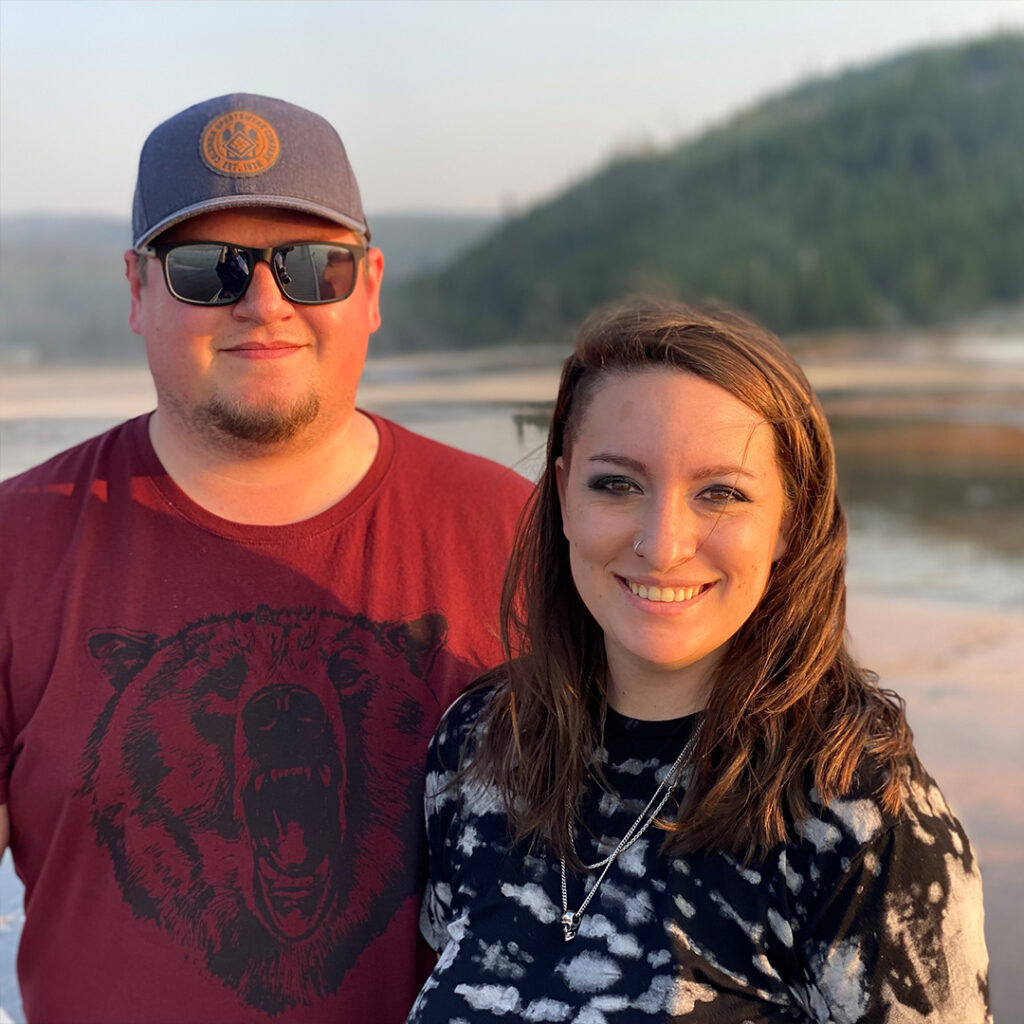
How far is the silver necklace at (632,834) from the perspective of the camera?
1.21 metres

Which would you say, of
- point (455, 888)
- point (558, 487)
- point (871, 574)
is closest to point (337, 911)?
point (455, 888)

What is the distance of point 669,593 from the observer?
1.22 meters

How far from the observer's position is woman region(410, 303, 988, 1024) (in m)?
1.05

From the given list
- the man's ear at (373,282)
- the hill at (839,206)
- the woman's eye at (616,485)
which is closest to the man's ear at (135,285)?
the man's ear at (373,282)

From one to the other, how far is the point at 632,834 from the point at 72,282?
3334 mm

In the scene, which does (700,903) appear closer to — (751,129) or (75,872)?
(75,872)

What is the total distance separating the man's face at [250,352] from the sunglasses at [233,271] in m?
0.01

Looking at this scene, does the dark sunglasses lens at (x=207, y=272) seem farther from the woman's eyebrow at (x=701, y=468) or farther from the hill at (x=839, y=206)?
the hill at (x=839, y=206)

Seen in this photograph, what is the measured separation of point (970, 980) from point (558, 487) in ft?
2.49

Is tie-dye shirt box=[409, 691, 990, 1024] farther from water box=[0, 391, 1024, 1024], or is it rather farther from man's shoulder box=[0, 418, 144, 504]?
water box=[0, 391, 1024, 1024]

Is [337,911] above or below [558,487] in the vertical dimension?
below

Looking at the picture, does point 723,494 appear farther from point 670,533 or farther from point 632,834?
point 632,834

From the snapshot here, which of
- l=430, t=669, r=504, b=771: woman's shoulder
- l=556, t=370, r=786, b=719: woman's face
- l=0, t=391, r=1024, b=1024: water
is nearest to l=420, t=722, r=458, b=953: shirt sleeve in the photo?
l=430, t=669, r=504, b=771: woman's shoulder

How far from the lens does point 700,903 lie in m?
1.15
